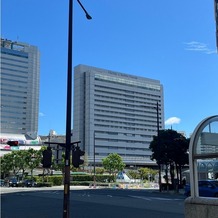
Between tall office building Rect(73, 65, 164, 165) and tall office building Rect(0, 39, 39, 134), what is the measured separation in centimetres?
2070

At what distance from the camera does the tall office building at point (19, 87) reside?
5837 inches

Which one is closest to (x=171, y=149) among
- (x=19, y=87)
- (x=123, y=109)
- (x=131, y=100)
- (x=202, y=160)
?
(x=202, y=160)

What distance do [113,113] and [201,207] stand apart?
6643 inches

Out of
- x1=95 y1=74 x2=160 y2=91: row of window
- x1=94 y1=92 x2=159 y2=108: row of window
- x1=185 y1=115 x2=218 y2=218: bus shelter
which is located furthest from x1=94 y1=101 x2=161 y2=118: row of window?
x1=185 y1=115 x2=218 y2=218: bus shelter

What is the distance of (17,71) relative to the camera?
156625mm

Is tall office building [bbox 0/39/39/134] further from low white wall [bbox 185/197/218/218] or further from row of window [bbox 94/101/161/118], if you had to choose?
low white wall [bbox 185/197/218/218]

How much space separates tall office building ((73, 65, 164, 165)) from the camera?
16738 cm

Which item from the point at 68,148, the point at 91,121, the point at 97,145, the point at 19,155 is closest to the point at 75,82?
the point at 91,121

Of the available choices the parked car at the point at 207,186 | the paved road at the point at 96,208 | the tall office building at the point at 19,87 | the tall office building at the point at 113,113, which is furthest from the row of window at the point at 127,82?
the parked car at the point at 207,186

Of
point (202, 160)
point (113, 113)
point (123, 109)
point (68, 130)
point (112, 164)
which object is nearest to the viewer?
point (202, 160)

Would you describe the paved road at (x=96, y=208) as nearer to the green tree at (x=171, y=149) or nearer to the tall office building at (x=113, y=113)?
the green tree at (x=171, y=149)

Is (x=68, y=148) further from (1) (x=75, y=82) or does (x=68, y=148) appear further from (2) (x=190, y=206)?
(1) (x=75, y=82)

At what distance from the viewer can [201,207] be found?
22.6 ft

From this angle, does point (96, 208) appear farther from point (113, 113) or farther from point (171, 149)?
point (113, 113)
